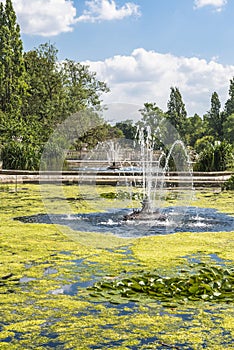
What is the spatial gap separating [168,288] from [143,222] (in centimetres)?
452

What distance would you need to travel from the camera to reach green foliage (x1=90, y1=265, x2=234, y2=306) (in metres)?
4.72

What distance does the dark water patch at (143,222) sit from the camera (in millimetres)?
8594

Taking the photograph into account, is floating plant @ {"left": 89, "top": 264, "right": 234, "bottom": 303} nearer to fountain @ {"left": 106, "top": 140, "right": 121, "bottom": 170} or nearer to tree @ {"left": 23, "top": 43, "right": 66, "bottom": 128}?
fountain @ {"left": 106, "top": 140, "right": 121, "bottom": 170}

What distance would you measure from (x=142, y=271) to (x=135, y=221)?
381cm

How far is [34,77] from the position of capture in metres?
31.7

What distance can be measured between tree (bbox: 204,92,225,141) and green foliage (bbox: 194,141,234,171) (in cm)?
2513

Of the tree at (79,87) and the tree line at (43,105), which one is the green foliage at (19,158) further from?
the tree at (79,87)

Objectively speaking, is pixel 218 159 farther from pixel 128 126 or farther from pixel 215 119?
pixel 215 119

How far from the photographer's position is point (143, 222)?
9.38 m

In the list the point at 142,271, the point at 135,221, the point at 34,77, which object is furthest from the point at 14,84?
the point at 142,271

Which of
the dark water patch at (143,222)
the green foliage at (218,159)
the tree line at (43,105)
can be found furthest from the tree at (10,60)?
the dark water patch at (143,222)

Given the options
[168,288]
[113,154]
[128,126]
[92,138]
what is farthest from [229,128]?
[168,288]

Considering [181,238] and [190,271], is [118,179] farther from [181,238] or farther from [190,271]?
[190,271]

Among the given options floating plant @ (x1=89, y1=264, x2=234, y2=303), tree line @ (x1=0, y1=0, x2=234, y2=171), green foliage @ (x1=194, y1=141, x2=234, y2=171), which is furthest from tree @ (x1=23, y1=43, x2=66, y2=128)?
floating plant @ (x1=89, y1=264, x2=234, y2=303)
